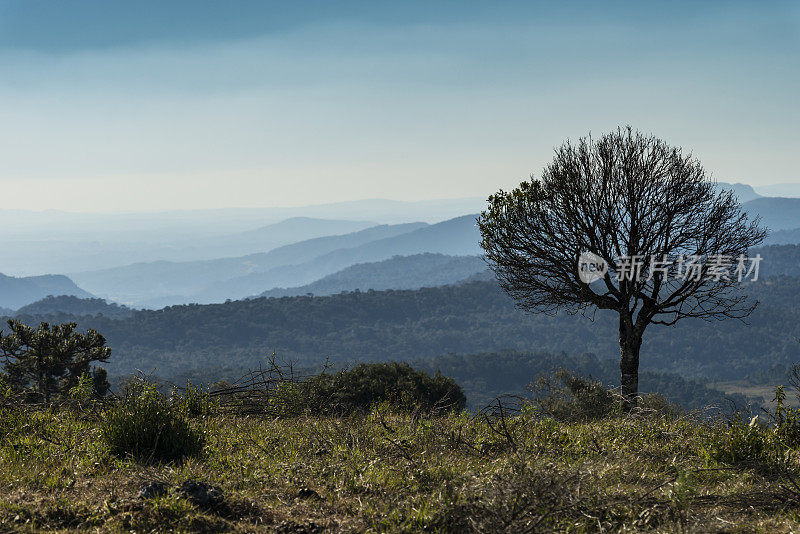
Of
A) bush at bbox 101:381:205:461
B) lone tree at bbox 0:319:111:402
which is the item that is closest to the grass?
bush at bbox 101:381:205:461

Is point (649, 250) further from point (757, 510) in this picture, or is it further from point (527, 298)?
point (757, 510)

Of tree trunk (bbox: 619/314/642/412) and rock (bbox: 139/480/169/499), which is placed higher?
rock (bbox: 139/480/169/499)

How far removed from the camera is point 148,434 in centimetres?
734

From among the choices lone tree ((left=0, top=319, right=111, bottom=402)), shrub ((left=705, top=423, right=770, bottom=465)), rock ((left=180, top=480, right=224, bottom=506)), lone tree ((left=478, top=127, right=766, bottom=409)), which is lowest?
lone tree ((left=0, top=319, right=111, bottom=402))

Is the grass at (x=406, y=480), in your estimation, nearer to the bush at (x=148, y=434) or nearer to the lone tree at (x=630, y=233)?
the bush at (x=148, y=434)

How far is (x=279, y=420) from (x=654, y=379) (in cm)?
21116

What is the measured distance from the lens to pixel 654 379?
196375 millimetres

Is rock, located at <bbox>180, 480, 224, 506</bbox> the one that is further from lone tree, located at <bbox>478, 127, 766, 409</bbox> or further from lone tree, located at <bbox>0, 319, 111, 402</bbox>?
lone tree, located at <bbox>0, 319, 111, 402</bbox>

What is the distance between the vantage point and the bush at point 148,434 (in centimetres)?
727

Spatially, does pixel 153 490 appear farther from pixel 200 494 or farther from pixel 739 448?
pixel 739 448

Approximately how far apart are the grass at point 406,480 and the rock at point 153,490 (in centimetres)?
8

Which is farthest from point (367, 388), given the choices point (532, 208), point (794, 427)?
point (794, 427)

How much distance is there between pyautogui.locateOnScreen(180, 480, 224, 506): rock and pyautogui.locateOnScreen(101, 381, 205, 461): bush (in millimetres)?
1633

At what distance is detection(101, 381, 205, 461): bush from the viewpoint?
7.27m
